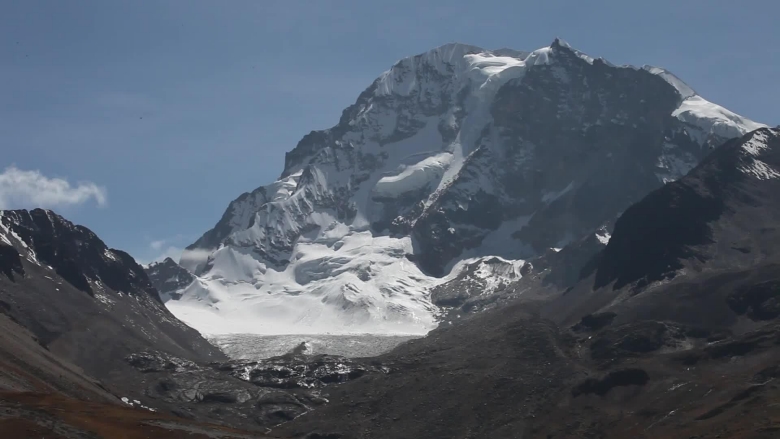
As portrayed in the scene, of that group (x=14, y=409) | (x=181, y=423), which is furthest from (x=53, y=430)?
(x=181, y=423)

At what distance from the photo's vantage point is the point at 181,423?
542ft

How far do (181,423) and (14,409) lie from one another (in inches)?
1036

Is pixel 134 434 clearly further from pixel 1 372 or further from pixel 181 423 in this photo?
pixel 1 372

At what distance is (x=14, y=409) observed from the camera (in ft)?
480

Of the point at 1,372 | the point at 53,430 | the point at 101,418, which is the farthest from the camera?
the point at 1,372

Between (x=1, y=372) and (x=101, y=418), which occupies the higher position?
(x=1, y=372)

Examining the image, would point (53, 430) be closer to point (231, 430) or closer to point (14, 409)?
point (14, 409)

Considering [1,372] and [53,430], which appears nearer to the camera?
[53,430]

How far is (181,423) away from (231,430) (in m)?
8.59

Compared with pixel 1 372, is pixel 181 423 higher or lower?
lower

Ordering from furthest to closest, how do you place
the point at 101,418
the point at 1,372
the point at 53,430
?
the point at 1,372
the point at 101,418
the point at 53,430

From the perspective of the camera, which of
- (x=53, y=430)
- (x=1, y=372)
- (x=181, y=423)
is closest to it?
(x=53, y=430)

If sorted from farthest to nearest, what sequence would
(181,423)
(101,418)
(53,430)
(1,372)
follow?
(1,372), (181,423), (101,418), (53,430)

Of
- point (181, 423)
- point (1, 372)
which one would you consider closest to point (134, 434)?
point (181, 423)
